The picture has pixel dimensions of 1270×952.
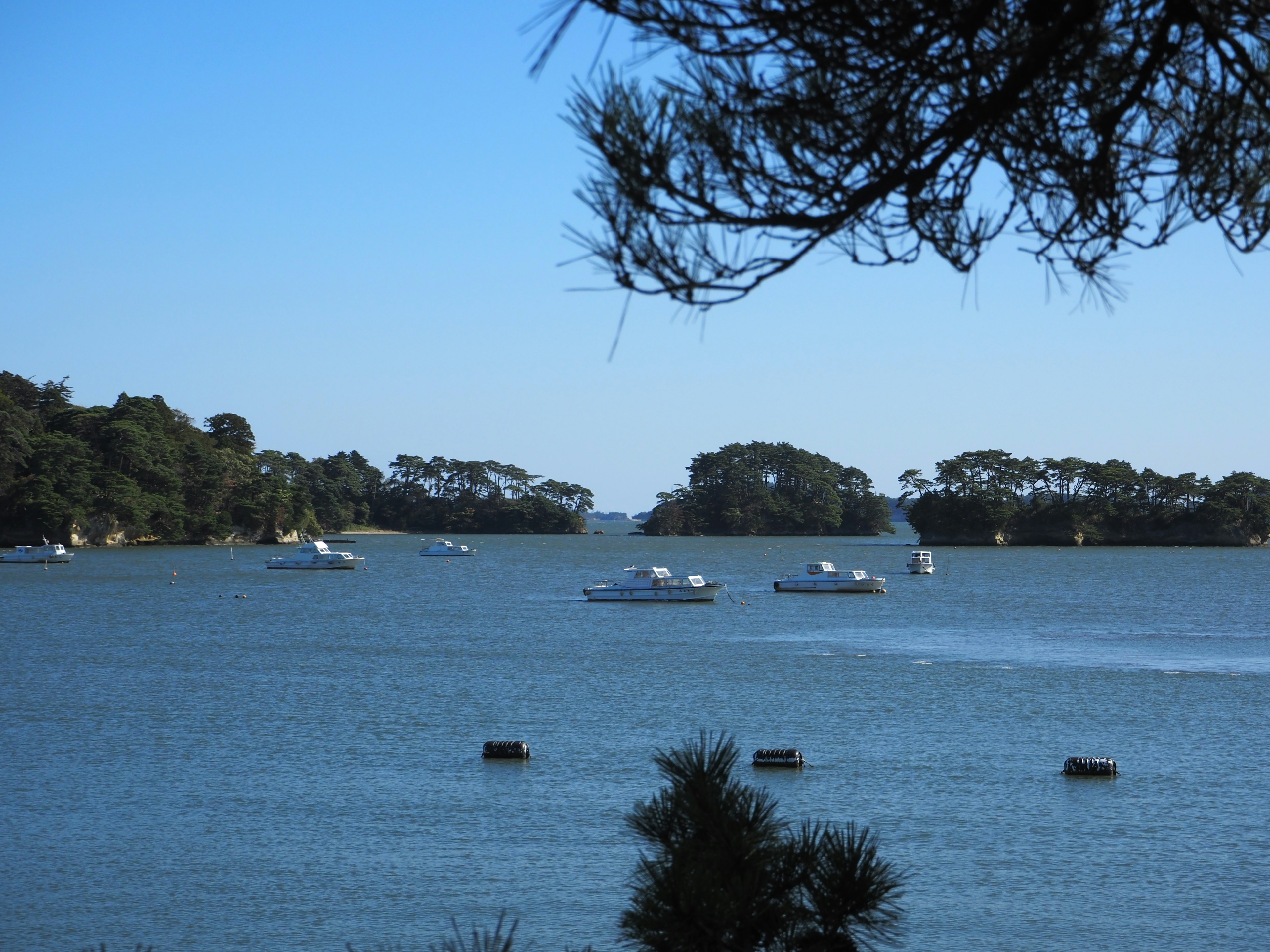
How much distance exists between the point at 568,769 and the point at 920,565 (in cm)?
8070

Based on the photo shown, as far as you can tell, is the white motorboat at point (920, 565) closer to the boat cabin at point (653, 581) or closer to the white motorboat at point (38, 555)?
the boat cabin at point (653, 581)

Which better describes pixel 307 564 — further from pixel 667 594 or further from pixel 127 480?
pixel 667 594

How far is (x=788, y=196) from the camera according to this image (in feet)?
20.0

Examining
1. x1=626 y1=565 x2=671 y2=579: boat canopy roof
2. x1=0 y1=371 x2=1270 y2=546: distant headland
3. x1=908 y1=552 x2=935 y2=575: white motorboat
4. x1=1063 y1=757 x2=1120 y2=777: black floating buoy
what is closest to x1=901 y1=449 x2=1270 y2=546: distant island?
x1=0 y1=371 x2=1270 y2=546: distant headland

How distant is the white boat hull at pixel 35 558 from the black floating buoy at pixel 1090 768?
317ft

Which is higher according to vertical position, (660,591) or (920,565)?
(920,565)

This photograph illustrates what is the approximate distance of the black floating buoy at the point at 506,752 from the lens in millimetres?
Answer: 23781

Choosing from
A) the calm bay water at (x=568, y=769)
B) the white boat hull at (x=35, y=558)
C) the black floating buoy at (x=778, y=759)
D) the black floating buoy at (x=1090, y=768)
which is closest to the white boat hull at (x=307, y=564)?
the white boat hull at (x=35, y=558)

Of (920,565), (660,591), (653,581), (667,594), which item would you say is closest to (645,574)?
(653,581)

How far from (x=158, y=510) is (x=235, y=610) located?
7049cm

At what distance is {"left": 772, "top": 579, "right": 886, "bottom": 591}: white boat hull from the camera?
74.7m

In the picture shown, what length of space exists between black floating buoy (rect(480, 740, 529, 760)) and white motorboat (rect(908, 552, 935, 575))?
260 feet

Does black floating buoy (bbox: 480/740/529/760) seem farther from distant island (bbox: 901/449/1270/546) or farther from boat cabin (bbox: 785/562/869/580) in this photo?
distant island (bbox: 901/449/1270/546)

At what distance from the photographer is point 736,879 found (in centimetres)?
649
